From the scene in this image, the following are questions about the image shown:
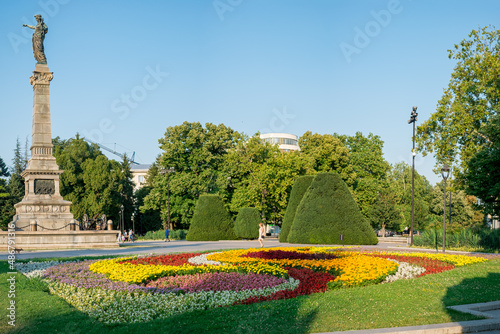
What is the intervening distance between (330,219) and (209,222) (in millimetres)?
15042

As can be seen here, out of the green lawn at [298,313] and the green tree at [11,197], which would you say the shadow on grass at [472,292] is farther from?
the green tree at [11,197]

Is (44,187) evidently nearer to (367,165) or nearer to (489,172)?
(489,172)

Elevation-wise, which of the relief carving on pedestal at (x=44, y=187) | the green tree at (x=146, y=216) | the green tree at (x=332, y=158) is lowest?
the green tree at (x=146, y=216)

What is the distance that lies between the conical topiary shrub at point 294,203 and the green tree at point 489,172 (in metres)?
14.0

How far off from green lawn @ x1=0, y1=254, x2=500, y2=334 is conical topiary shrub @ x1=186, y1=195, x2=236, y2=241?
30691mm

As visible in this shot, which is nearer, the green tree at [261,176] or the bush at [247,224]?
the bush at [247,224]

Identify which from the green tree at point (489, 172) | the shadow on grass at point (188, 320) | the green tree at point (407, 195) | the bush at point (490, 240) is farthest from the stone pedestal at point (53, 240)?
the green tree at point (407, 195)

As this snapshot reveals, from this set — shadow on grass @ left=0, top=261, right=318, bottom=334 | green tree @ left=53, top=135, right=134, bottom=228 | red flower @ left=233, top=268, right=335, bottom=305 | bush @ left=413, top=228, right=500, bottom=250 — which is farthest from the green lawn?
green tree @ left=53, top=135, right=134, bottom=228

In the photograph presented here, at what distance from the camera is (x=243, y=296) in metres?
9.47

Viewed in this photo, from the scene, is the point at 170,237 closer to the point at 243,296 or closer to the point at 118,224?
the point at 118,224

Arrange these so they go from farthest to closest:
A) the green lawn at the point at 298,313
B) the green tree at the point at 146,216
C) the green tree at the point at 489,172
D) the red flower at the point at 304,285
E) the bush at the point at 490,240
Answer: the green tree at the point at 146,216, the bush at the point at 490,240, the green tree at the point at 489,172, the red flower at the point at 304,285, the green lawn at the point at 298,313

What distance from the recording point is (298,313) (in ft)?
26.6

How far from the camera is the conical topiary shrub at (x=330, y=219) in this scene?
2961 cm

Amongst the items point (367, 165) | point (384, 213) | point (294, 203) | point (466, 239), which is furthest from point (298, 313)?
point (367, 165)
